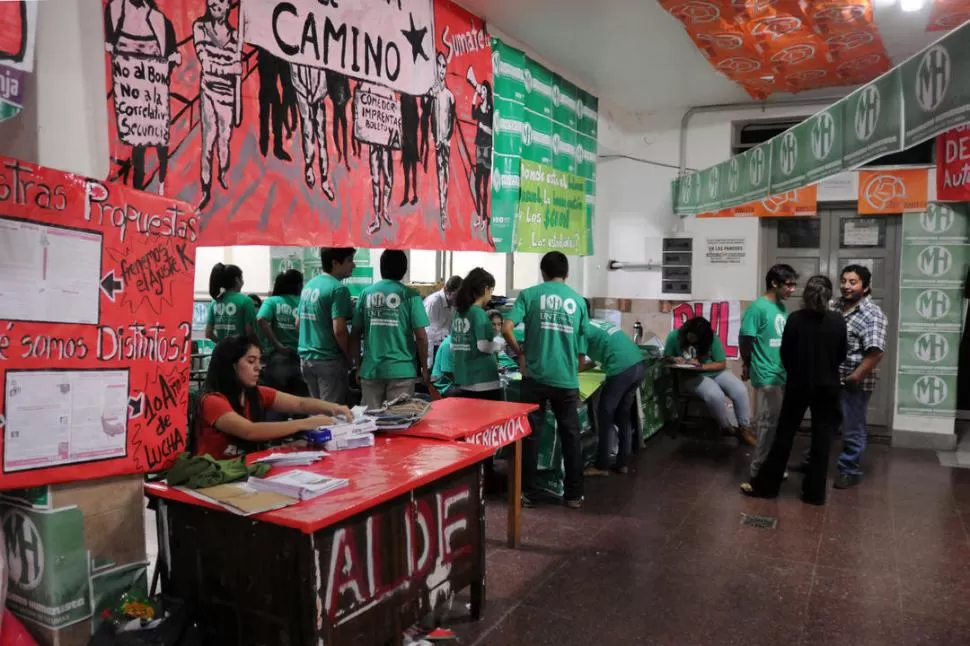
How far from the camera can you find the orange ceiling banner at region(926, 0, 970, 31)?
482 cm

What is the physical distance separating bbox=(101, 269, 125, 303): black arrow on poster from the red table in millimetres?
1493

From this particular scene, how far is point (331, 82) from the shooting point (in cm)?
378

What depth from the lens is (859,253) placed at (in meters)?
7.41

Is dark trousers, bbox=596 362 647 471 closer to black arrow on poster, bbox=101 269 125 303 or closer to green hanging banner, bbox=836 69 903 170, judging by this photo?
green hanging banner, bbox=836 69 903 170

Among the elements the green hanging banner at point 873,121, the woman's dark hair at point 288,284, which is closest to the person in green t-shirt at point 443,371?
the woman's dark hair at point 288,284

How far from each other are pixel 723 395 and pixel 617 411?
1542mm

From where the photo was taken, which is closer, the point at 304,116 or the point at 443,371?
the point at 304,116

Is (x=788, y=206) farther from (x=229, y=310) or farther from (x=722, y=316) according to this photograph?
(x=229, y=310)

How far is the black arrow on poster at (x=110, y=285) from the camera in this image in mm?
2447

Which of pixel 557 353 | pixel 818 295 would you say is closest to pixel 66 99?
pixel 557 353

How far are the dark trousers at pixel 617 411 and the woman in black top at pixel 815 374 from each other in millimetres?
1159

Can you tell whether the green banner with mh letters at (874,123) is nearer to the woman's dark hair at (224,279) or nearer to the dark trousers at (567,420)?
the dark trousers at (567,420)

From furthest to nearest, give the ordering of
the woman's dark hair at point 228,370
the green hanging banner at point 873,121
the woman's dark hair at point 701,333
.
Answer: the woman's dark hair at point 701,333, the green hanging banner at point 873,121, the woman's dark hair at point 228,370

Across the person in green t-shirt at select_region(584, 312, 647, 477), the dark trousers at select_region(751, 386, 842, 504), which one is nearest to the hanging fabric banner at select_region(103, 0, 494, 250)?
the person in green t-shirt at select_region(584, 312, 647, 477)
